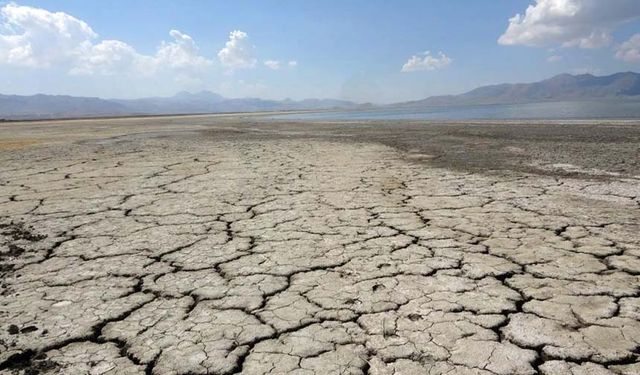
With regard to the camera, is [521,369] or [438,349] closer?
[521,369]

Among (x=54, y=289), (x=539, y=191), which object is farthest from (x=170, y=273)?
(x=539, y=191)

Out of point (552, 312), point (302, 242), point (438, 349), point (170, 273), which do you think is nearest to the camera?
point (438, 349)

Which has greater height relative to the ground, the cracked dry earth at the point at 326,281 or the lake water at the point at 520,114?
the lake water at the point at 520,114

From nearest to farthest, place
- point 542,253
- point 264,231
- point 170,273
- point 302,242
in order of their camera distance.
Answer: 1. point 170,273
2. point 542,253
3. point 302,242
4. point 264,231

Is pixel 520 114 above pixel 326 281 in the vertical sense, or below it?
above

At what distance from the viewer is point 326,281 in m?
2.49

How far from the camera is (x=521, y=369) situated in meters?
1.65

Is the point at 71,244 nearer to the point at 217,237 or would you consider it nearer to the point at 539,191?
the point at 217,237

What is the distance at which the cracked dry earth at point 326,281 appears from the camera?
1766 mm

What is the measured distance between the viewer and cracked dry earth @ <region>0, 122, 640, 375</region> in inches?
69.5

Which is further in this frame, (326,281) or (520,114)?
(520,114)

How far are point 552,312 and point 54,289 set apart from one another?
2.62m

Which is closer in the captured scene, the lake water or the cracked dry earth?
the cracked dry earth

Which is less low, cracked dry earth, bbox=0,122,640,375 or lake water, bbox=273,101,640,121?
lake water, bbox=273,101,640,121
